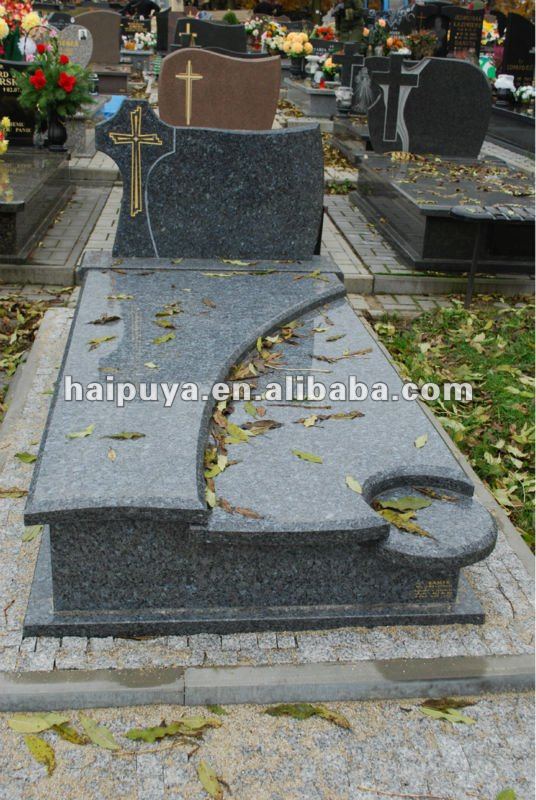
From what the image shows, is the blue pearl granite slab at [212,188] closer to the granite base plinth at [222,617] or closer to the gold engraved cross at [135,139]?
the gold engraved cross at [135,139]

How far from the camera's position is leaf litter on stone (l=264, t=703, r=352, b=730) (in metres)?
2.61

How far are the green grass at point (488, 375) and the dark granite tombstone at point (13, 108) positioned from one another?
5.33 meters

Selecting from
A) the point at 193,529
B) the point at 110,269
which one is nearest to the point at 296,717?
the point at 193,529

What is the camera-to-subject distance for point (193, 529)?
2.71 m

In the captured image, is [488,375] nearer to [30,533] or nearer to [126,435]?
[126,435]

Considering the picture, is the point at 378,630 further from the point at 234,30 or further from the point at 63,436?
the point at 234,30

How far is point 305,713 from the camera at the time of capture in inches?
104

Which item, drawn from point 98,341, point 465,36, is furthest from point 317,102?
point 98,341

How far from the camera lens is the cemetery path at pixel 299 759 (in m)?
2.36

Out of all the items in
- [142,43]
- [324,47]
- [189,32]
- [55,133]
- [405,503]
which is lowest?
[405,503]

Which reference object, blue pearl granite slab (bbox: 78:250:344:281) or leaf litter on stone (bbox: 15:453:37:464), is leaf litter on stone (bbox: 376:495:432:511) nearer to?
leaf litter on stone (bbox: 15:453:37:464)

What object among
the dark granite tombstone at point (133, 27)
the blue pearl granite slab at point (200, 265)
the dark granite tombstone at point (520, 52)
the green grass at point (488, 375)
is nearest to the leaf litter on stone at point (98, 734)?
the green grass at point (488, 375)

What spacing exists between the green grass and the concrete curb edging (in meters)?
1.20

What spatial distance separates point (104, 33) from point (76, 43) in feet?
21.5
